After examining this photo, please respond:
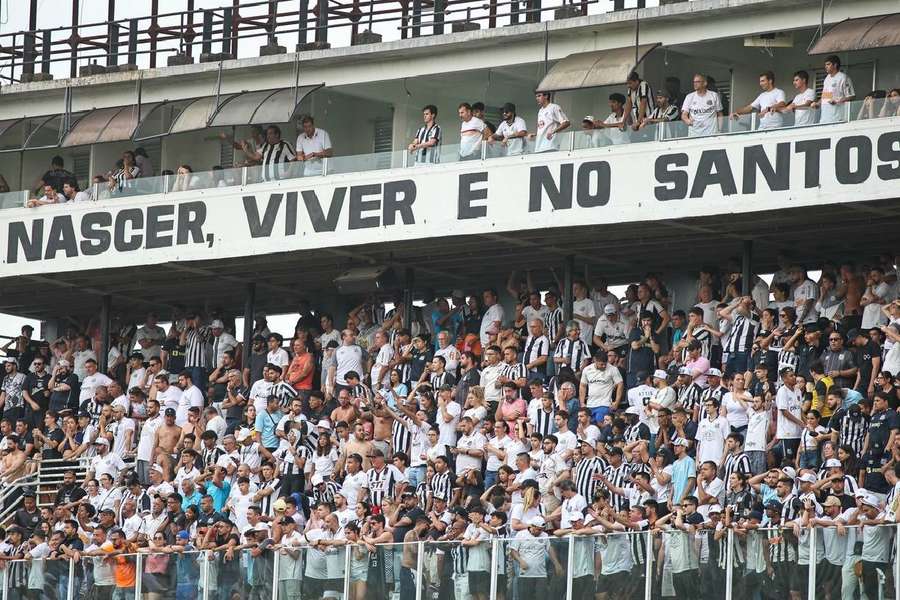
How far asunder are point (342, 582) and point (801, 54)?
9.08m

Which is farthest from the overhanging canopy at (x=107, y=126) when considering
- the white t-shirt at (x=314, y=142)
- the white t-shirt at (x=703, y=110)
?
the white t-shirt at (x=703, y=110)

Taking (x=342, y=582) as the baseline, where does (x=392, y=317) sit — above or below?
above

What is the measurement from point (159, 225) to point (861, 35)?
9848 mm

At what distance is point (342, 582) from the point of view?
2134cm

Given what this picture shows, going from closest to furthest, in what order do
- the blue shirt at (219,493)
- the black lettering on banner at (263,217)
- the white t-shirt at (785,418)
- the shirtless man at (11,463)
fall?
1. the white t-shirt at (785,418)
2. the blue shirt at (219,493)
3. the black lettering on banner at (263,217)
4. the shirtless man at (11,463)

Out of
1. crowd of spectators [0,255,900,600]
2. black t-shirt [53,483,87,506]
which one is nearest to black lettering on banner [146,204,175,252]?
crowd of spectators [0,255,900,600]

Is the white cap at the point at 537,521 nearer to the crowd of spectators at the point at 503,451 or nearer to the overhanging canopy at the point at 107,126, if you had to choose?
the crowd of spectators at the point at 503,451

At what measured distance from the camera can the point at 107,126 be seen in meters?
29.6

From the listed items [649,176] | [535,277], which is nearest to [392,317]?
[535,277]

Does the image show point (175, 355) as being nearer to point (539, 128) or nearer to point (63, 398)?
point (63, 398)

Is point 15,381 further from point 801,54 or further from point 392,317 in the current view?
point 801,54

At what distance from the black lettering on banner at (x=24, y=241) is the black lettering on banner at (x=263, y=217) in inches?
138

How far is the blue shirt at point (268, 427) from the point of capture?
25641 millimetres

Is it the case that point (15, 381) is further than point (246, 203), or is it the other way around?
point (15, 381)
